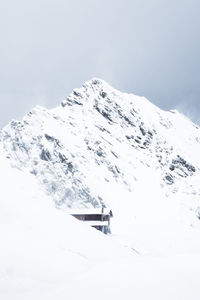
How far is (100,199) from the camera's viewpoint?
6500 centimetres

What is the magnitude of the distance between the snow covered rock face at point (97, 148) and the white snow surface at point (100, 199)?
16.2 inches

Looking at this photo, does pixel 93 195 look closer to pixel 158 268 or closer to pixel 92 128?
pixel 92 128

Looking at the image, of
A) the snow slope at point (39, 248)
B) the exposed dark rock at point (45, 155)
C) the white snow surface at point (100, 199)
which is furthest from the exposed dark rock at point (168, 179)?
the snow slope at point (39, 248)

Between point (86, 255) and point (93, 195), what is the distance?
52.9 m

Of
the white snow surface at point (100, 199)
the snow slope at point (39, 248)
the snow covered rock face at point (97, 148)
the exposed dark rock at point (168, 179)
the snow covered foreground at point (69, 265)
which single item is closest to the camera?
the snow covered foreground at point (69, 265)

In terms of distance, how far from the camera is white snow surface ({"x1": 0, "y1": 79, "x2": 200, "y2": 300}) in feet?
27.3

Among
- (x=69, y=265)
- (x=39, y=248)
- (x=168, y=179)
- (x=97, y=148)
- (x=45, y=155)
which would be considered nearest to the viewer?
(x=69, y=265)

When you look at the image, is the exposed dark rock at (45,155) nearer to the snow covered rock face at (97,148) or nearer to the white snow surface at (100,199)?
the snow covered rock face at (97,148)

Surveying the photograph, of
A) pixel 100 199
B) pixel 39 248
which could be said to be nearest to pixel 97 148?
pixel 100 199

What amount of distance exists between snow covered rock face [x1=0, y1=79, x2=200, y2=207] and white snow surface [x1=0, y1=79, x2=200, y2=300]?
1.35 feet

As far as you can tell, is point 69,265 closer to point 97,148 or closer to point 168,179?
point 97,148

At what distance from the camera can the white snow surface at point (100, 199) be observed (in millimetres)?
8336

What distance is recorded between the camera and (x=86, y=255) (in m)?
13.2

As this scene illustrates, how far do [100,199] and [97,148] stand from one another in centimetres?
2595
